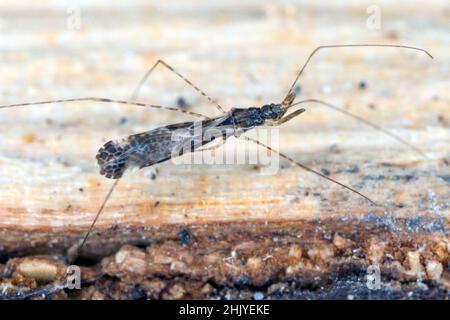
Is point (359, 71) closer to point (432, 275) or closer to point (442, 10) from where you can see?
point (442, 10)

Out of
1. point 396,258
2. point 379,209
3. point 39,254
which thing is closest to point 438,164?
point 379,209

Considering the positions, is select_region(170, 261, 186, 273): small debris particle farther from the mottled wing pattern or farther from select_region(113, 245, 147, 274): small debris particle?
the mottled wing pattern

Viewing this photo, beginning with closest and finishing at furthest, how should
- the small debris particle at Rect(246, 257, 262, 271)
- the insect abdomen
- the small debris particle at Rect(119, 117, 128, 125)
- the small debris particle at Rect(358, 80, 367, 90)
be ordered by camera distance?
1. the small debris particle at Rect(246, 257, 262, 271)
2. the insect abdomen
3. the small debris particle at Rect(119, 117, 128, 125)
4. the small debris particle at Rect(358, 80, 367, 90)

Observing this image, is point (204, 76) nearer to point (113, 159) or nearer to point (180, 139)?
point (180, 139)

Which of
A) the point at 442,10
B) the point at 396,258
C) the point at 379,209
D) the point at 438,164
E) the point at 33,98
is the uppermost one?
the point at 442,10

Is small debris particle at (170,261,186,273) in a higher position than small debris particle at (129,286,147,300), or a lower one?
higher

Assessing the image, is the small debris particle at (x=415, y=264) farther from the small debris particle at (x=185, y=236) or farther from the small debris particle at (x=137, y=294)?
the small debris particle at (x=137, y=294)

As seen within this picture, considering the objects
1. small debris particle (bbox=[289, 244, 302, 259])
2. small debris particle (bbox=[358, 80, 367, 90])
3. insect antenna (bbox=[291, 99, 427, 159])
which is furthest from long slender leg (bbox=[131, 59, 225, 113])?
small debris particle (bbox=[289, 244, 302, 259])
